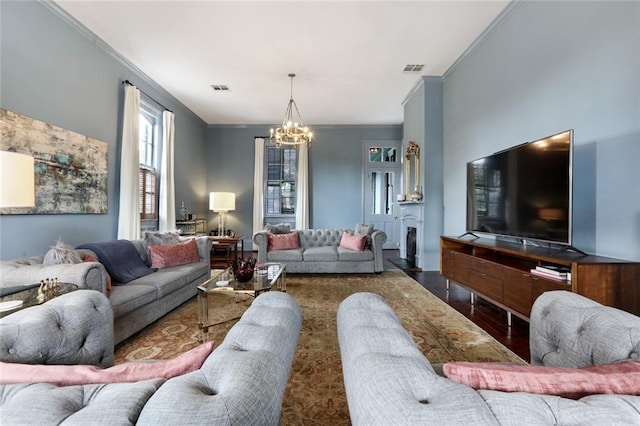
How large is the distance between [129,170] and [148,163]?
108 cm

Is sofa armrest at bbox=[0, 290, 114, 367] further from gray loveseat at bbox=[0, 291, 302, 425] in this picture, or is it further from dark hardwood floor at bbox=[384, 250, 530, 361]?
dark hardwood floor at bbox=[384, 250, 530, 361]

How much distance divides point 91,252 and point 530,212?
3.88 metres

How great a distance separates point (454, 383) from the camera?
0.56 metres

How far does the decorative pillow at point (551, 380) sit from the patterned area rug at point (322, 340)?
1039mm

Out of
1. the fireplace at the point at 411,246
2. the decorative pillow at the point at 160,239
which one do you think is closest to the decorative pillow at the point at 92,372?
the decorative pillow at the point at 160,239

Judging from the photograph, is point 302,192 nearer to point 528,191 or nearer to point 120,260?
point 120,260

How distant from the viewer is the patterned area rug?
1541mm

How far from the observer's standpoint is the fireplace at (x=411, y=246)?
5.28 m

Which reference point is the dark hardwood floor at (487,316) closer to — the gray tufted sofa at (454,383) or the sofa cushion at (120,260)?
the gray tufted sofa at (454,383)

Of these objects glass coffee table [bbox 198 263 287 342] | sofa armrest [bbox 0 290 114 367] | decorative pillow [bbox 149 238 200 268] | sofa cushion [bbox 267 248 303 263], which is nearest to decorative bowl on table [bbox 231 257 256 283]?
glass coffee table [bbox 198 263 287 342]

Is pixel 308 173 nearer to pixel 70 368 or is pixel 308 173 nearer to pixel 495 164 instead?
pixel 495 164

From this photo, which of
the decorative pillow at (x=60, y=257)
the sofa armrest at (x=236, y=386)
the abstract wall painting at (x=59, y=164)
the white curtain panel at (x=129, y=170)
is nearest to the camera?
the sofa armrest at (x=236, y=386)

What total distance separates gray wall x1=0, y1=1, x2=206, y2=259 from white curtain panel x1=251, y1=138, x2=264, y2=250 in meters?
3.04

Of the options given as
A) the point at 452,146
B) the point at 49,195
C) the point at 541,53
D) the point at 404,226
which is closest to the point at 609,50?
the point at 541,53
